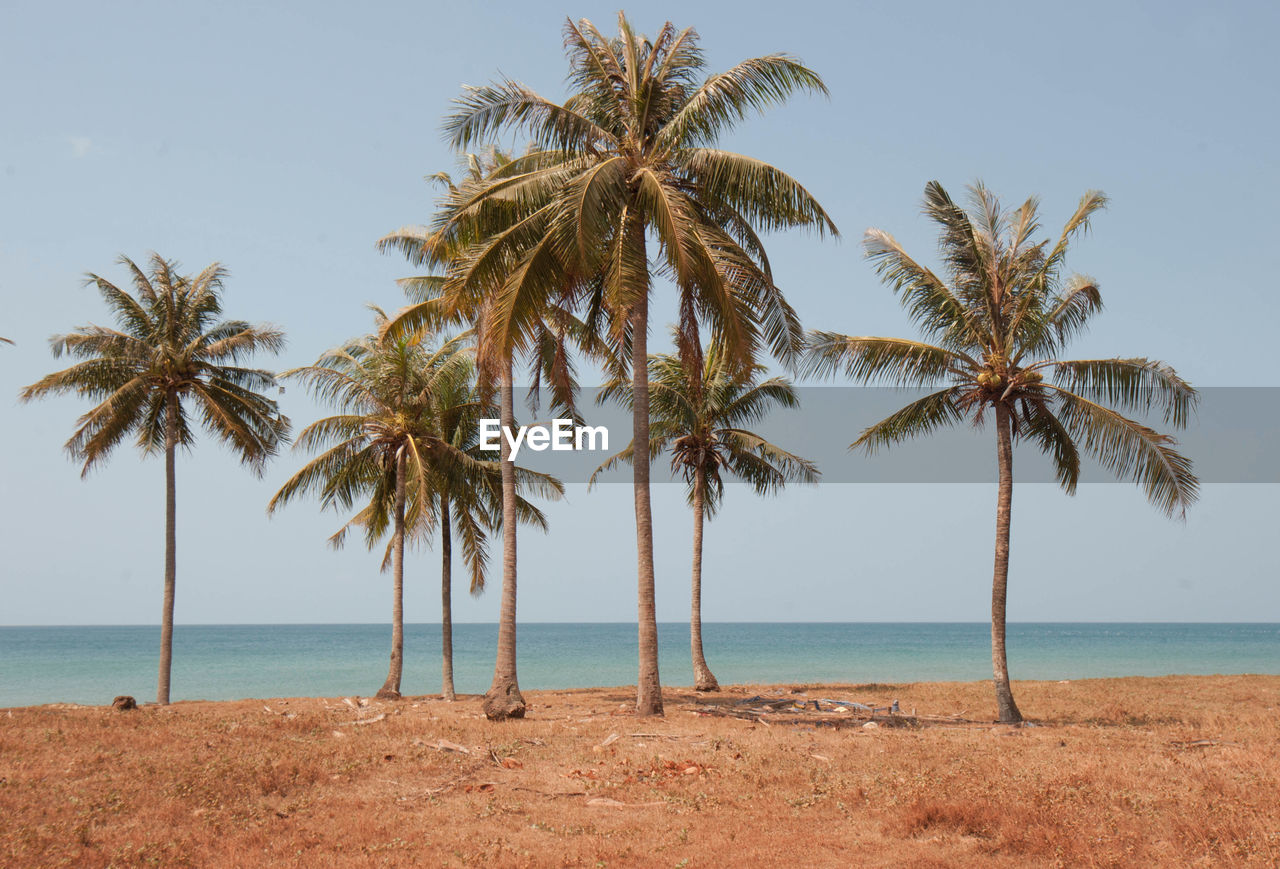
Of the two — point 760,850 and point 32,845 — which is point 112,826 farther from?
point 760,850

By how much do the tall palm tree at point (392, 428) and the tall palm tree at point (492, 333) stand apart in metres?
2.40

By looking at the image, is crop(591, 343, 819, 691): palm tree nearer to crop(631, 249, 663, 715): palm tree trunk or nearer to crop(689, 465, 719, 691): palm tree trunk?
crop(689, 465, 719, 691): palm tree trunk

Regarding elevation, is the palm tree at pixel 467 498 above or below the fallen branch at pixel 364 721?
above

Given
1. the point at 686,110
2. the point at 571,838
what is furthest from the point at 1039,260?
the point at 571,838

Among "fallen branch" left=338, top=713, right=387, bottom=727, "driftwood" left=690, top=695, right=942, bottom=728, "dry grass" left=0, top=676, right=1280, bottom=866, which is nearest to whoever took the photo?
"dry grass" left=0, top=676, right=1280, bottom=866

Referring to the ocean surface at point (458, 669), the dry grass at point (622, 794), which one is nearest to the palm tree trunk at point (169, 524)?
the dry grass at point (622, 794)

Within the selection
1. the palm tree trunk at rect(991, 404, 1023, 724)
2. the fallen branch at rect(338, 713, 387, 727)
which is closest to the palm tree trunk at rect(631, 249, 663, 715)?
the fallen branch at rect(338, 713, 387, 727)

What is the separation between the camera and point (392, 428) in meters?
22.1

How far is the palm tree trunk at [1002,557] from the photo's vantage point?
16.7 metres

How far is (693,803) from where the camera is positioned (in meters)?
9.55

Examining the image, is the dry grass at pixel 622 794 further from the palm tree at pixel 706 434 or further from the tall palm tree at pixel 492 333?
the palm tree at pixel 706 434

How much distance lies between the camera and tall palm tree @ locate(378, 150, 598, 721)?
52.5 ft

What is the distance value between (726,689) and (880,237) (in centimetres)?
1334

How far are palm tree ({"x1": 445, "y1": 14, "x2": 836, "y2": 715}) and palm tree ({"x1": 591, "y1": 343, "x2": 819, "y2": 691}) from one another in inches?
311
